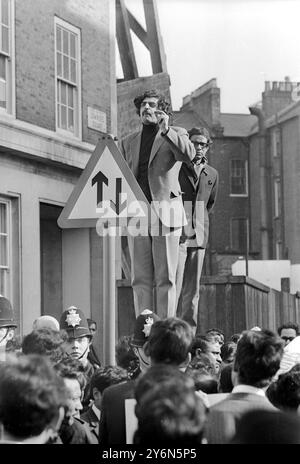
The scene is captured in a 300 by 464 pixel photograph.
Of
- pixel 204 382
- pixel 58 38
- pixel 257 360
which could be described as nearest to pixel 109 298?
pixel 204 382

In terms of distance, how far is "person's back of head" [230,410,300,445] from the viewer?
4.61 metres

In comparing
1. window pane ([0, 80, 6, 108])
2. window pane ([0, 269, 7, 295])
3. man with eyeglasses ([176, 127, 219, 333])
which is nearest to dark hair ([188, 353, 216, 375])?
man with eyeglasses ([176, 127, 219, 333])

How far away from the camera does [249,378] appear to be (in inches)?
199

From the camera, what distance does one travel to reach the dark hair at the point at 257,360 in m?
5.05

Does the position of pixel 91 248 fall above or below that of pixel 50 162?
below

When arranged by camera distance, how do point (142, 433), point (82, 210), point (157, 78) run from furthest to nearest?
point (157, 78)
point (82, 210)
point (142, 433)

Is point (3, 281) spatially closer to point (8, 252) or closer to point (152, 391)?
point (8, 252)

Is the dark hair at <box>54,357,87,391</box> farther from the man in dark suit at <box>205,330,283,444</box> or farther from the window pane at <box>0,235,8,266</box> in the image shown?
the window pane at <box>0,235,8,266</box>

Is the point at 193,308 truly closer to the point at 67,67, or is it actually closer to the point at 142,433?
the point at 142,433

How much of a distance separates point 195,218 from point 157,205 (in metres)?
1.01

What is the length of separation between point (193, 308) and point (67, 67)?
8.01m

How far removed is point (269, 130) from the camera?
198 ft
